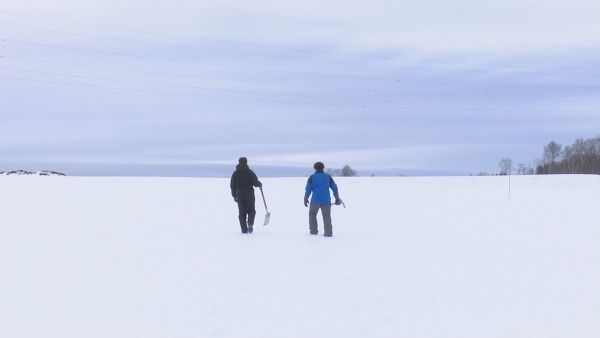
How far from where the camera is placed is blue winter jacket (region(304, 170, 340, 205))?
1666cm

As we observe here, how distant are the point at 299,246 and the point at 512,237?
17.1 feet

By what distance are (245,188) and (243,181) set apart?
18 cm

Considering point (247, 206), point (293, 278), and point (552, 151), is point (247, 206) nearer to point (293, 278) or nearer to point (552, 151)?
point (293, 278)

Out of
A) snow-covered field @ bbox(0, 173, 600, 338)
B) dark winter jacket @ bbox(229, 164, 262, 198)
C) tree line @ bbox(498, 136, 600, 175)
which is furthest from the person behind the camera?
tree line @ bbox(498, 136, 600, 175)

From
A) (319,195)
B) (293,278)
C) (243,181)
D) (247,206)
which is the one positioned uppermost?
(243,181)

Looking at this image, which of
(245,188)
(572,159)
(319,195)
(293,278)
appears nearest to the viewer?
(293,278)

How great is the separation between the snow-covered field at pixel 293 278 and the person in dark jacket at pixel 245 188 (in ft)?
1.75

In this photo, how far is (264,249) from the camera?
1319cm

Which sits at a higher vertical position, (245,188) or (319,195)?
(245,188)

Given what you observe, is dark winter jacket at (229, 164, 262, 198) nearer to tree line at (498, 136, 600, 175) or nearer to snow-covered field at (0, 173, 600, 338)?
snow-covered field at (0, 173, 600, 338)

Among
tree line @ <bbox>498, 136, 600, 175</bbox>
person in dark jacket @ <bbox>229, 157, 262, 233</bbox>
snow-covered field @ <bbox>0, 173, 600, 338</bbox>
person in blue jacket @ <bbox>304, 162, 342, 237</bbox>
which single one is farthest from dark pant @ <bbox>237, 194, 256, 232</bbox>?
tree line @ <bbox>498, 136, 600, 175</bbox>

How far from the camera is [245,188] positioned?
1698cm

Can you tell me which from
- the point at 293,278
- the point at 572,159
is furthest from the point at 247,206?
the point at 572,159

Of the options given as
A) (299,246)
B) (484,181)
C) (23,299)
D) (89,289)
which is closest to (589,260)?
(299,246)
